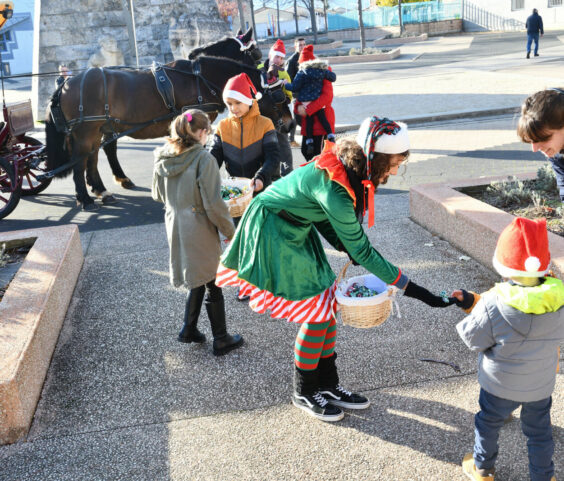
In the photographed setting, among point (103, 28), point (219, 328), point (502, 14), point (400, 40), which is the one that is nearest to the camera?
point (219, 328)

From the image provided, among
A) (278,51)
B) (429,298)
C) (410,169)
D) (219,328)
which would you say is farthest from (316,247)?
(278,51)

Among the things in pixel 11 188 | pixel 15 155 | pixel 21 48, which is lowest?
pixel 11 188

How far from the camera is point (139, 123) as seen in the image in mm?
8234

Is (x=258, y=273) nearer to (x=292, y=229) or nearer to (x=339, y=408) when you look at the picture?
(x=292, y=229)

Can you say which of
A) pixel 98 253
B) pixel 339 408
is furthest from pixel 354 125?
pixel 339 408

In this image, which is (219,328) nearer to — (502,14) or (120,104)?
(120,104)

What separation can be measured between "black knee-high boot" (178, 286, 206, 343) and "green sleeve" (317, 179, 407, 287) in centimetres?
158


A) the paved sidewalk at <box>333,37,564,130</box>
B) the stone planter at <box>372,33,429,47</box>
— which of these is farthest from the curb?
the stone planter at <box>372,33,429,47</box>

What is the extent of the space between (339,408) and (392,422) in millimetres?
311

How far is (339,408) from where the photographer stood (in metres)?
3.35

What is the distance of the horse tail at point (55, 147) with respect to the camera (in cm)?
801

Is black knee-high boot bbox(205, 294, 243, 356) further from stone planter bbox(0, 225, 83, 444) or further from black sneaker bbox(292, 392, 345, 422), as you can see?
stone planter bbox(0, 225, 83, 444)

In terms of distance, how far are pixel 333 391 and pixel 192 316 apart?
123cm

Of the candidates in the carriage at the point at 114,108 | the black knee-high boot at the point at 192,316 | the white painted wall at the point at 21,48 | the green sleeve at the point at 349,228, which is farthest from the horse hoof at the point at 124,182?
the white painted wall at the point at 21,48
